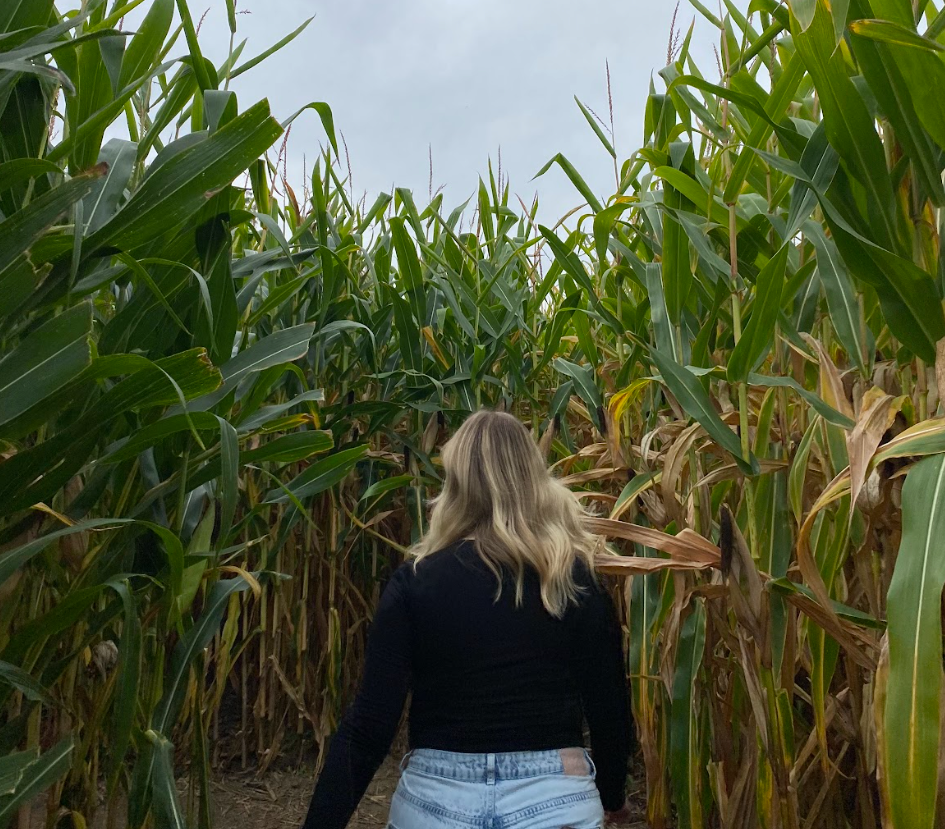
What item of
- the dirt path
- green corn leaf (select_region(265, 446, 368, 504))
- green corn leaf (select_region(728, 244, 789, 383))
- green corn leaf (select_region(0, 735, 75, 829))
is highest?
green corn leaf (select_region(728, 244, 789, 383))

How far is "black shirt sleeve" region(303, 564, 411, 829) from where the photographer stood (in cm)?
132

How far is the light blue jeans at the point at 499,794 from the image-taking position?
1.29 metres

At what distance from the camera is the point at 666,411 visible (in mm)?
2062

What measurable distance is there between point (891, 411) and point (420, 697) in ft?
2.91

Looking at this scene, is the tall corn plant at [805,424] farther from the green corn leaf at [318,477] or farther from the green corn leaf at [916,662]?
the green corn leaf at [318,477]

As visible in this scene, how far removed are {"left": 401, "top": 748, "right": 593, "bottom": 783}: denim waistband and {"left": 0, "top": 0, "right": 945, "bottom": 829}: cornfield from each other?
304 millimetres

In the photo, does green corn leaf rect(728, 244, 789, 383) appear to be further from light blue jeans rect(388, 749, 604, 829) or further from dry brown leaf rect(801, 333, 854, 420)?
light blue jeans rect(388, 749, 604, 829)

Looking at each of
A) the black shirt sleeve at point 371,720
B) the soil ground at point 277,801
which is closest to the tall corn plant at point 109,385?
the black shirt sleeve at point 371,720

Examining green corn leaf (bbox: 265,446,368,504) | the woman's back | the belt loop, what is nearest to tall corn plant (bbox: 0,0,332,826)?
green corn leaf (bbox: 265,446,368,504)

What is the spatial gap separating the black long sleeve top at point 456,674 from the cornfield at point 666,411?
0.20 metres

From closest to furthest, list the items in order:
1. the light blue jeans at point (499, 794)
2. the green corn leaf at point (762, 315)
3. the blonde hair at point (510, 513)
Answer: the green corn leaf at point (762, 315) < the light blue jeans at point (499, 794) < the blonde hair at point (510, 513)

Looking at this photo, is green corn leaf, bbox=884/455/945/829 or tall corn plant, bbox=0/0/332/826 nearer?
green corn leaf, bbox=884/455/945/829

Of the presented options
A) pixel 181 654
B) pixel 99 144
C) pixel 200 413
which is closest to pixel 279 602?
pixel 181 654

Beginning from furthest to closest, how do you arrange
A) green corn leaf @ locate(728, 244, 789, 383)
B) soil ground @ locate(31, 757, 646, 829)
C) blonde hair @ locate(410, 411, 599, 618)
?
soil ground @ locate(31, 757, 646, 829) → blonde hair @ locate(410, 411, 599, 618) → green corn leaf @ locate(728, 244, 789, 383)
